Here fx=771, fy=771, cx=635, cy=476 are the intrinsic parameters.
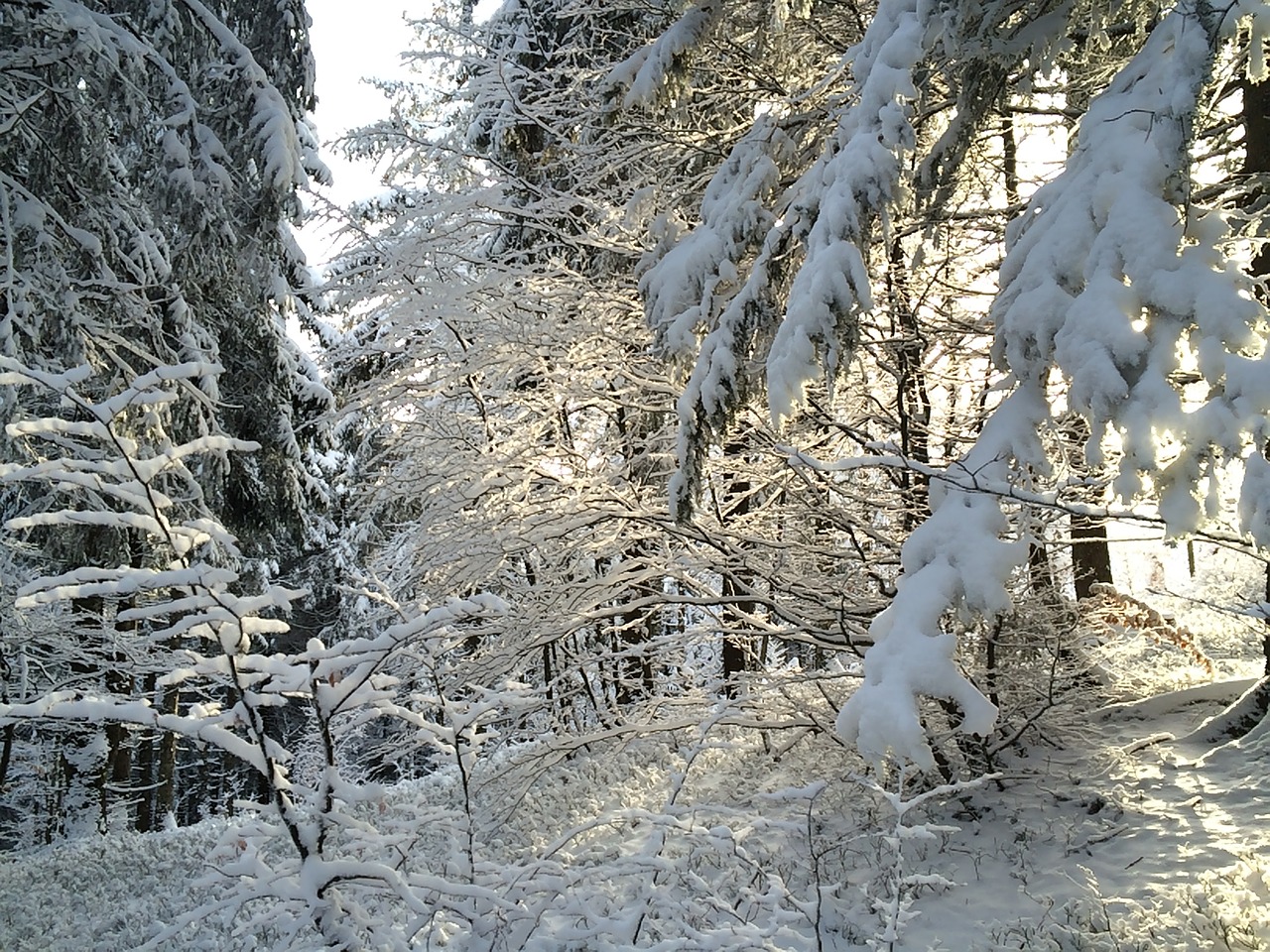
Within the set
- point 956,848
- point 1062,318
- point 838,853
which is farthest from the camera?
point 838,853

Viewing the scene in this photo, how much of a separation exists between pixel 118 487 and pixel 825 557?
4547mm

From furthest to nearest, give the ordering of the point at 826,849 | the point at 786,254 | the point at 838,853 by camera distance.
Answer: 1. the point at 838,853
2. the point at 786,254
3. the point at 826,849

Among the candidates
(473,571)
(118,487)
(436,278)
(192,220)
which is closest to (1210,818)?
(473,571)

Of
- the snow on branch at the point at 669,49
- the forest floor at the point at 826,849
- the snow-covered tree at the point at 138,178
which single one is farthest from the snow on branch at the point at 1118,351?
the snow-covered tree at the point at 138,178

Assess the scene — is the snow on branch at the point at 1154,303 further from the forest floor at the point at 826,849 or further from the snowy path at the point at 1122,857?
the snowy path at the point at 1122,857

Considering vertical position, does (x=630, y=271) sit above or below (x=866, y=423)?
above

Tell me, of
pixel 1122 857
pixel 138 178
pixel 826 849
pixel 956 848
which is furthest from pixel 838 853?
pixel 138 178

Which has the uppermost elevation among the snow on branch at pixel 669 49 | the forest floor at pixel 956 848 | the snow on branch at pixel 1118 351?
the snow on branch at pixel 669 49

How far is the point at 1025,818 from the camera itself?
509 centimetres

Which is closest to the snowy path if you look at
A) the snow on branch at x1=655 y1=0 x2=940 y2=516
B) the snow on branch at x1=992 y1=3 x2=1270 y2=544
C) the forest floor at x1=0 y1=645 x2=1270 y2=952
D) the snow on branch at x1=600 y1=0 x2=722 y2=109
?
the forest floor at x1=0 y1=645 x2=1270 y2=952

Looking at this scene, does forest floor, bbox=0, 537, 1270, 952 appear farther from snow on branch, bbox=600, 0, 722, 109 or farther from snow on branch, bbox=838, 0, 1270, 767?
snow on branch, bbox=600, 0, 722, 109

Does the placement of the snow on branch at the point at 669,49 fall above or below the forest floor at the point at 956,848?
above

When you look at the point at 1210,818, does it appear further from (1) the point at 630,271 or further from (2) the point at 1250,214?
(1) the point at 630,271

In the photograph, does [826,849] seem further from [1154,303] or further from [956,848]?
[956,848]
